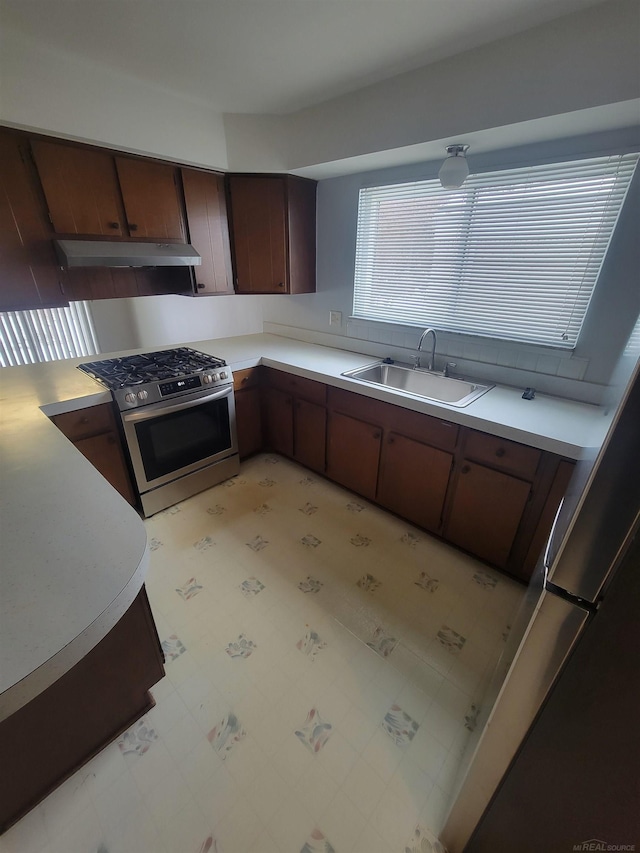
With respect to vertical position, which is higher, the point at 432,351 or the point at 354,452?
the point at 432,351

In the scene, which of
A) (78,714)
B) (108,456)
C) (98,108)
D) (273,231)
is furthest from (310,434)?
(98,108)

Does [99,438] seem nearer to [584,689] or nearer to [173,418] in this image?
[173,418]

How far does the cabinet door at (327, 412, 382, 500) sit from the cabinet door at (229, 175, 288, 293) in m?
1.14

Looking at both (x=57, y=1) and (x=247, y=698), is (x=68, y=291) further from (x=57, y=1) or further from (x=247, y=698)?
(x=247, y=698)

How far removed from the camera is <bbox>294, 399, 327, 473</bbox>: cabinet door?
2.41m

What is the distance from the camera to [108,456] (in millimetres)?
1982

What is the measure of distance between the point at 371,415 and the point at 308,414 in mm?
541

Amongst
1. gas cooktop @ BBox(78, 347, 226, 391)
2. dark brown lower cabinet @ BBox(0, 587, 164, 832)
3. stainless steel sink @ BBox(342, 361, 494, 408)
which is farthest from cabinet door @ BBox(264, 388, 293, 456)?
dark brown lower cabinet @ BBox(0, 587, 164, 832)

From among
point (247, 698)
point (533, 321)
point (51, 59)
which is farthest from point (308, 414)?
point (51, 59)

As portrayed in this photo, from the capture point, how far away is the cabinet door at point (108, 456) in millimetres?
1888

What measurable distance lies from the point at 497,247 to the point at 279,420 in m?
1.79

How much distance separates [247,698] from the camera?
1.32 m

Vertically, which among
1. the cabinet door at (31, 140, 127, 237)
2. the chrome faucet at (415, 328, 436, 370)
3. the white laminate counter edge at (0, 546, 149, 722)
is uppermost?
the cabinet door at (31, 140, 127, 237)

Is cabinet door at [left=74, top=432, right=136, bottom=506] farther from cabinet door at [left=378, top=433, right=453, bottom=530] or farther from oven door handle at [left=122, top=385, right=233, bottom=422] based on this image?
cabinet door at [left=378, top=433, right=453, bottom=530]
